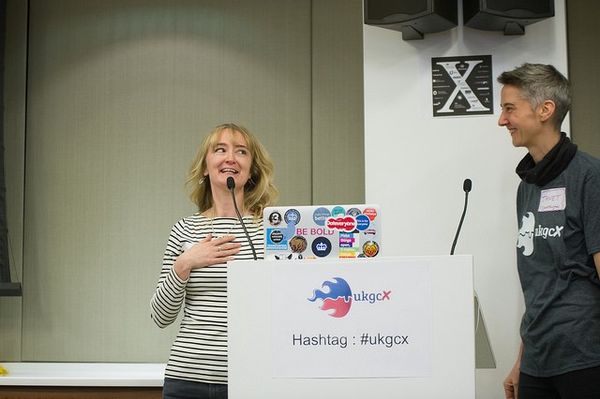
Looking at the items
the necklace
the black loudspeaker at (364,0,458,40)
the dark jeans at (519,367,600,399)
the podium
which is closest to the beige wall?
the black loudspeaker at (364,0,458,40)

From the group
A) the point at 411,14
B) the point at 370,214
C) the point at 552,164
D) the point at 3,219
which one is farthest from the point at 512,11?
the point at 3,219

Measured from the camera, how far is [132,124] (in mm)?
3908

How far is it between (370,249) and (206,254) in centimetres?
60

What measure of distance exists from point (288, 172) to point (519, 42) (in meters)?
1.20

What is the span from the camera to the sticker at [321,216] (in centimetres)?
179

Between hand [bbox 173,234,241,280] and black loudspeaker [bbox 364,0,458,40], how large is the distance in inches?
48.0

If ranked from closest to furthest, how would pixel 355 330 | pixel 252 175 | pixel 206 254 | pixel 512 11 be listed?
1. pixel 355 330
2. pixel 206 254
3. pixel 252 175
4. pixel 512 11

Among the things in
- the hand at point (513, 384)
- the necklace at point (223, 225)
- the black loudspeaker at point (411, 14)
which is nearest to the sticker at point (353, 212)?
the necklace at point (223, 225)

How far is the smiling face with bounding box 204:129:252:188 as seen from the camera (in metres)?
2.44

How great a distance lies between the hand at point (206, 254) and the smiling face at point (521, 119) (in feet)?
3.22

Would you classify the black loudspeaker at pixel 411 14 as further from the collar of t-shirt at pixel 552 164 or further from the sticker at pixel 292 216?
the sticker at pixel 292 216

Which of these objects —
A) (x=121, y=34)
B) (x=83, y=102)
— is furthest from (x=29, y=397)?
(x=121, y=34)

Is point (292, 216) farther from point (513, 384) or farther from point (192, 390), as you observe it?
point (513, 384)

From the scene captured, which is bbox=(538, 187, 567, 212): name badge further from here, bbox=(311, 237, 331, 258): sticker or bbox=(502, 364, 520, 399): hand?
bbox=(311, 237, 331, 258): sticker
